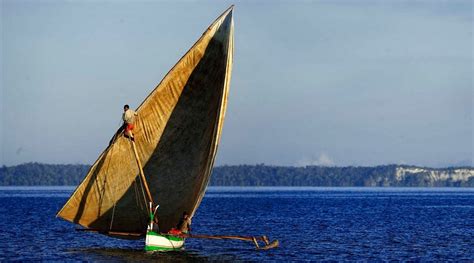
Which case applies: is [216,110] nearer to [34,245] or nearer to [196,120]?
[196,120]

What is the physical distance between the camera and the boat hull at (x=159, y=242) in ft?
151

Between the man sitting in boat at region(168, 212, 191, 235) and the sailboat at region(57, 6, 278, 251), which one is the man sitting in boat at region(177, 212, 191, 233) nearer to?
the man sitting in boat at region(168, 212, 191, 235)

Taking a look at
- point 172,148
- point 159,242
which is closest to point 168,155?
point 172,148

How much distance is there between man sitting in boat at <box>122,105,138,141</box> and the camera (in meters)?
44.2

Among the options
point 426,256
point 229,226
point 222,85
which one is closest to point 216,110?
point 222,85

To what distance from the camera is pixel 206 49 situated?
4469cm

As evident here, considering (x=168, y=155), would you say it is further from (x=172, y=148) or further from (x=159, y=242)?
(x=159, y=242)

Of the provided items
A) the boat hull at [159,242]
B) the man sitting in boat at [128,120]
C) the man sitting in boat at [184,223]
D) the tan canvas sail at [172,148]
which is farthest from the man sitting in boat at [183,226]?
the man sitting in boat at [128,120]

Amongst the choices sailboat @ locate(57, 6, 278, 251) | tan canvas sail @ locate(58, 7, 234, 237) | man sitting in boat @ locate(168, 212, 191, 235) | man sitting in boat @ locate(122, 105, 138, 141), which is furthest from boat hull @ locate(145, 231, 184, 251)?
man sitting in boat @ locate(122, 105, 138, 141)

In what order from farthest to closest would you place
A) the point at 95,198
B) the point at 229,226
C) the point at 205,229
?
the point at 229,226, the point at 205,229, the point at 95,198

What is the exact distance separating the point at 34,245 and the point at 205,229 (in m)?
22.0

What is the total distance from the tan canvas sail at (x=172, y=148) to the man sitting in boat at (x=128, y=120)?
60 cm

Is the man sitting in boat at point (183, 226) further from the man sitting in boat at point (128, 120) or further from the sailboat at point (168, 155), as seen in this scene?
the man sitting in boat at point (128, 120)

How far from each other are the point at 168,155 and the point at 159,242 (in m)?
4.49
